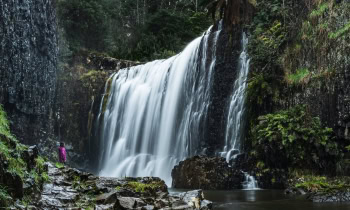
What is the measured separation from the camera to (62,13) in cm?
3306

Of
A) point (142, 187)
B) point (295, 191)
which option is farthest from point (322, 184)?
point (142, 187)

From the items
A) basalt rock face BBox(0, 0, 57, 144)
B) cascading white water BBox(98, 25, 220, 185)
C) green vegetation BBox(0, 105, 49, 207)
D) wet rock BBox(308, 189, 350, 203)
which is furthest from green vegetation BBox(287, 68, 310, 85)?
basalt rock face BBox(0, 0, 57, 144)

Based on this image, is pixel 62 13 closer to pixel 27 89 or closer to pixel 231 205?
pixel 27 89

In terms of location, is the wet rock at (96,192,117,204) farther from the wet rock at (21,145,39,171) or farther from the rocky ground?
the wet rock at (21,145,39,171)

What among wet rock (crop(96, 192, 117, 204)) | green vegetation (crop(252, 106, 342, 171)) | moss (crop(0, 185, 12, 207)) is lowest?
wet rock (crop(96, 192, 117, 204))

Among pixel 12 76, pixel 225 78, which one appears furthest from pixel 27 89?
pixel 225 78

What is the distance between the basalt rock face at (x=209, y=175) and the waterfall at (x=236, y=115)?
180cm

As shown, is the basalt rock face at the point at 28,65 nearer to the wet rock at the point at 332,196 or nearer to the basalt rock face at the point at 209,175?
the basalt rock face at the point at 209,175

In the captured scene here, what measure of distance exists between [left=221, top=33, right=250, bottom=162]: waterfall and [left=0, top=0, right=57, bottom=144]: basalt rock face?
1284 cm

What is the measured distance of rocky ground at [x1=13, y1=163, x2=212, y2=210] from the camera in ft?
23.7

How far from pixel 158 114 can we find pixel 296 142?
31.4 feet

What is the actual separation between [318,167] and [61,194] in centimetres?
960

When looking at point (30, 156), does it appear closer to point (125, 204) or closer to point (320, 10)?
point (125, 204)

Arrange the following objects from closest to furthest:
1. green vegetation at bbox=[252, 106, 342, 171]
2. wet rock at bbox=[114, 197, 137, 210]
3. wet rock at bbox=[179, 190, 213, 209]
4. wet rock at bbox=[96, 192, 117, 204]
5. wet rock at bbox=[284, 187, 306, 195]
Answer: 1. wet rock at bbox=[114, 197, 137, 210]
2. wet rock at bbox=[96, 192, 117, 204]
3. wet rock at bbox=[179, 190, 213, 209]
4. wet rock at bbox=[284, 187, 306, 195]
5. green vegetation at bbox=[252, 106, 342, 171]
